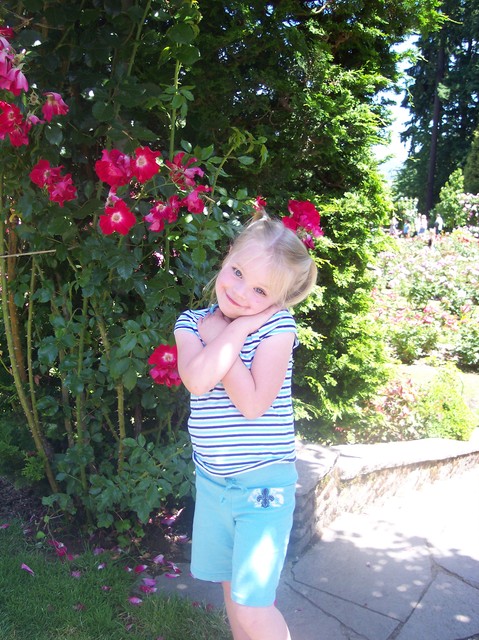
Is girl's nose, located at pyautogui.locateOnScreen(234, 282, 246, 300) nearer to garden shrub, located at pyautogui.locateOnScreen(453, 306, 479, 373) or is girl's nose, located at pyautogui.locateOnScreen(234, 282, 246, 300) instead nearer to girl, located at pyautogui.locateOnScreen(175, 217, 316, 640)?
girl, located at pyautogui.locateOnScreen(175, 217, 316, 640)

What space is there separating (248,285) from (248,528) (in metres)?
0.61

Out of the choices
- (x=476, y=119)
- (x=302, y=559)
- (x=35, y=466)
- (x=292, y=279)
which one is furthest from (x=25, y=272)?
(x=476, y=119)

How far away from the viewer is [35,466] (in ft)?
8.51

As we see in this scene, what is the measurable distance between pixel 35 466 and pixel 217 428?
1.36 metres

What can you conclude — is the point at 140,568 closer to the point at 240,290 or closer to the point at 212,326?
the point at 212,326

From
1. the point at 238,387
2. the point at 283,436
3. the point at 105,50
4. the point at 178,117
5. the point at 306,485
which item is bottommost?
the point at 306,485

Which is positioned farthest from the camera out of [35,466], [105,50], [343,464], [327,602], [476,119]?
[476,119]

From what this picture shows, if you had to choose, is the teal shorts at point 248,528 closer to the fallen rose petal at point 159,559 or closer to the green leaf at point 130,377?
the green leaf at point 130,377

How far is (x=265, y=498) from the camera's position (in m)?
1.54

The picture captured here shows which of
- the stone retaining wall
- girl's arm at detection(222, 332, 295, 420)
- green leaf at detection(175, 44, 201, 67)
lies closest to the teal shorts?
girl's arm at detection(222, 332, 295, 420)

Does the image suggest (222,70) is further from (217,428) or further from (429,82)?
(429,82)

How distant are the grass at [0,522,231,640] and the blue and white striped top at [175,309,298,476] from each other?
76 cm

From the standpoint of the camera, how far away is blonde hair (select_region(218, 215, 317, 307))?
Answer: 1.52 metres

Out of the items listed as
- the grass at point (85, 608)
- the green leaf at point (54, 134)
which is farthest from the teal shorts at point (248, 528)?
the green leaf at point (54, 134)
